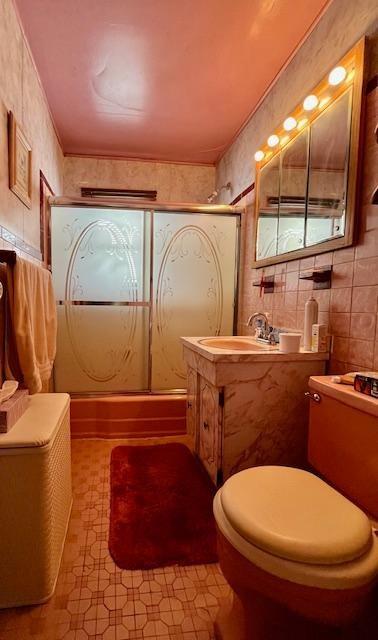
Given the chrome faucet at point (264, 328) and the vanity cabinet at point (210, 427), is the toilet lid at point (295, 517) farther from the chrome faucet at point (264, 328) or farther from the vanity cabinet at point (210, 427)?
the chrome faucet at point (264, 328)

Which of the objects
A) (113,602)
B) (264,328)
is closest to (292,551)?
(113,602)

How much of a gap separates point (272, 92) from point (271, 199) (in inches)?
26.7

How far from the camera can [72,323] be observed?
8.27 feet

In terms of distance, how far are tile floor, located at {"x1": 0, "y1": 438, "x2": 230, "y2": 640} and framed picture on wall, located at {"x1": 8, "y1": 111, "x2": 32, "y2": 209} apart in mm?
1616

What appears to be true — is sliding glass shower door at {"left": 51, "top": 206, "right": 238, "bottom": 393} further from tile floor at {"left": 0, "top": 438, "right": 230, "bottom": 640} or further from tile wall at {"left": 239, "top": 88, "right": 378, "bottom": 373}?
tile floor at {"left": 0, "top": 438, "right": 230, "bottom": 640}

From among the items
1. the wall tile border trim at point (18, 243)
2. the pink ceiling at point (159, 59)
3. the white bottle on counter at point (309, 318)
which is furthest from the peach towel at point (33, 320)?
the pink ceiling at point (159, 59)

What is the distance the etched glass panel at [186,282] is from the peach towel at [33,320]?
1.07m

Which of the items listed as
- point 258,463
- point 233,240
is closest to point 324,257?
point 258,463

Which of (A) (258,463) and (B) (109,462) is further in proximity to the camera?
(B) (109,462)

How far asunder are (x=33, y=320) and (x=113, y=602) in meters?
1.09

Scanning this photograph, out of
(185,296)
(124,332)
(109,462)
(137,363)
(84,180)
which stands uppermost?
(84,180)

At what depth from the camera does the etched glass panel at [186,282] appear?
8.46ft

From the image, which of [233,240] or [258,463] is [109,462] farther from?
[233,240]

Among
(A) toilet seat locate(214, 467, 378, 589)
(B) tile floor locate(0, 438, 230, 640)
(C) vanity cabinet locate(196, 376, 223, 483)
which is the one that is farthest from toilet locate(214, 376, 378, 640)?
(C) vanity cabinet locate(196, 376, 223, 483)
